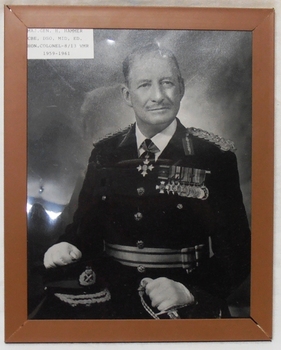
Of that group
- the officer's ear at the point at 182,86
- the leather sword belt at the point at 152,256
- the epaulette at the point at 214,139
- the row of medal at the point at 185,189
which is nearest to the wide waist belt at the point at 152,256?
the leather sword belt at the point at 152,256

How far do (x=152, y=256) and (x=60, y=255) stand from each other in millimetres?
193

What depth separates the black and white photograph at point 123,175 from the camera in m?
0.96

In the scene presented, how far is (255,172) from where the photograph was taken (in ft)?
3.20

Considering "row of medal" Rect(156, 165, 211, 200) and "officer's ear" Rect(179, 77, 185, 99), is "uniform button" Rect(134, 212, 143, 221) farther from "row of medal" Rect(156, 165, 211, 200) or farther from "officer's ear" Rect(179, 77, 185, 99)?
"officer's ear" Rect(179, 77, 185, 99)

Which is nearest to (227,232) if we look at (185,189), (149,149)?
(185,189)

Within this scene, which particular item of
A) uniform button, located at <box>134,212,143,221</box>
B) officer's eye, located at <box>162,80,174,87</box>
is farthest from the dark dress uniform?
officer's eye, located at <box>162,80,174,87</box>

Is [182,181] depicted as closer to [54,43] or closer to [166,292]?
[166,292]

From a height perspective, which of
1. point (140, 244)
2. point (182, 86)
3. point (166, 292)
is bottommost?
point (166, 292)

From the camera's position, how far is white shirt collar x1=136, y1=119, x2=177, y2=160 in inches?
38.2

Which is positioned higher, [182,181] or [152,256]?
[182,181]

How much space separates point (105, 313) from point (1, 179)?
0.36 metres

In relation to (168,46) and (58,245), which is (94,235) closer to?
(58,245)

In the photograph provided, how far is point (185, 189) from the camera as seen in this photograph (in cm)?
97

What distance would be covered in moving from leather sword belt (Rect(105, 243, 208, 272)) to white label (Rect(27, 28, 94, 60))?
409 millimetres
